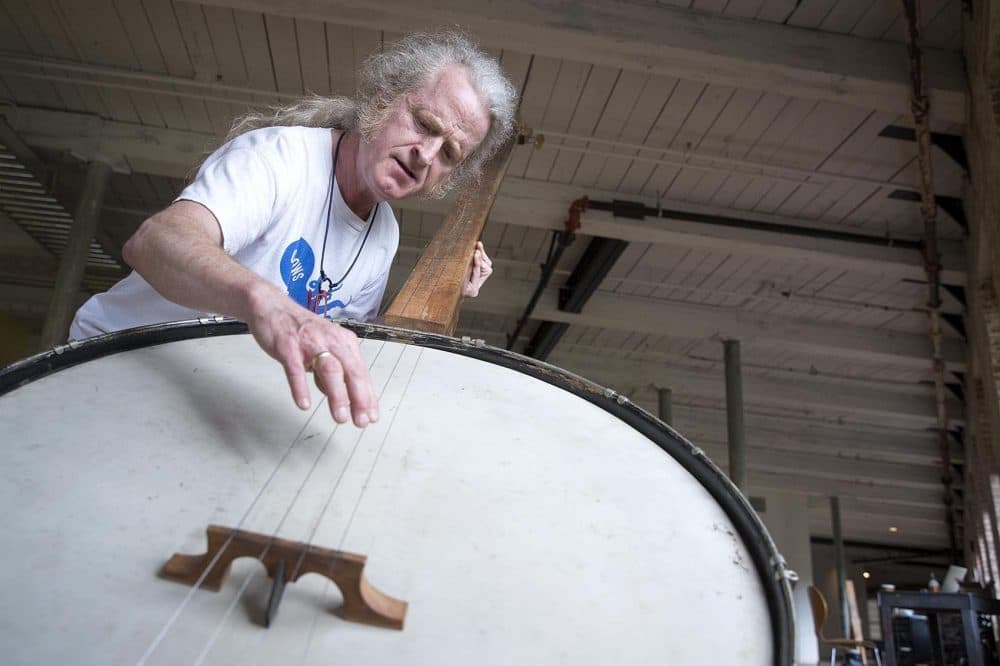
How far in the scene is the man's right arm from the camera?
69cm

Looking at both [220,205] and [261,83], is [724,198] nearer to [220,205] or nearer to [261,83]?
[261,83]

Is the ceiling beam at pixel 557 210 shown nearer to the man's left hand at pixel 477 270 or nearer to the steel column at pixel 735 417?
the steel column at pixel 735 417

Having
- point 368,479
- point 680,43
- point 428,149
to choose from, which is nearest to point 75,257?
point 680,43

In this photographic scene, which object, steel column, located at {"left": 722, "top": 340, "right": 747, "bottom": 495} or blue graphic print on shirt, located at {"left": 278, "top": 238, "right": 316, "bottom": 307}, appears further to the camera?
steel column, located at {"left": 722, "top": 340, "right": 747, "bottom": 495}

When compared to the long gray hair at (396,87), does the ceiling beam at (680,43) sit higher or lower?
higher

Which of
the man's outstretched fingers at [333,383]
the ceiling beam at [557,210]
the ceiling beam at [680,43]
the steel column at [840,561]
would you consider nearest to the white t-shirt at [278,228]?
the man's outstretched fingers at [333,383]

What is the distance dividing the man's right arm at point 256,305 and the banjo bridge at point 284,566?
0.17 metres

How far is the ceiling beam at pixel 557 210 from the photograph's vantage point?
20.2 feet

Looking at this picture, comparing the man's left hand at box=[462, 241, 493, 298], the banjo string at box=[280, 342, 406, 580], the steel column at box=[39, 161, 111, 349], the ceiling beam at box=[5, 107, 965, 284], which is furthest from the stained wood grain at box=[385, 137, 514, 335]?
the steel column at box=[39, 161, 111, 349]

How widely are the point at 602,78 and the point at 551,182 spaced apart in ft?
4.50

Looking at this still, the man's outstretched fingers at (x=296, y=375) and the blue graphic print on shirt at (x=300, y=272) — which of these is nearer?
the man's outstretched fingers at (x=296, y=375)

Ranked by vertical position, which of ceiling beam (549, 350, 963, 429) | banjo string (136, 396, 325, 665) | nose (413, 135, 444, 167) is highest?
ceiling beam (549, 350, 963, 429)

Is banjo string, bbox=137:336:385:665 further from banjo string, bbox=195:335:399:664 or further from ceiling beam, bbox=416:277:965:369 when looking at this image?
ceiling beam, bbox=416:277:965:369

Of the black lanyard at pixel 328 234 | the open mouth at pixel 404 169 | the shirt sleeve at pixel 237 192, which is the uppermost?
the open mouth at pixel 404 169
